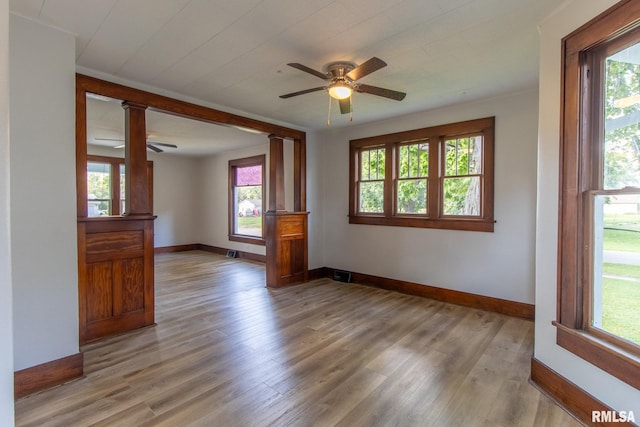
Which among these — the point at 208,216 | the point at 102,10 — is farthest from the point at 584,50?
the point at 208,216

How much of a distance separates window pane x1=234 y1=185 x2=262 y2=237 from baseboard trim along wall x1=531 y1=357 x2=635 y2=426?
5873mm

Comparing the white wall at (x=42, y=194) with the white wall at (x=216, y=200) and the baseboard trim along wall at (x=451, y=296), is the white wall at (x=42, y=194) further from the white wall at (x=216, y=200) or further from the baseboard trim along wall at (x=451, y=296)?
the white wall at (x=216, y=200)

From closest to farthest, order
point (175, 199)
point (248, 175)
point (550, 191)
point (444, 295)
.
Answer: point (550, 191) < point (444, 295) < point (248, 175) < point (175, 199)

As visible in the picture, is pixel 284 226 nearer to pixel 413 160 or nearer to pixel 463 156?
pixel 413 160

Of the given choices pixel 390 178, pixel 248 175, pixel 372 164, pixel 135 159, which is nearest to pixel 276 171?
pixel 372 164

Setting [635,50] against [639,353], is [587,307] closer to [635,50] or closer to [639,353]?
[639,353]

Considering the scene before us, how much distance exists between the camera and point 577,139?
6.60 ft

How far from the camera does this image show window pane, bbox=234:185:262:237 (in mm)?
7379

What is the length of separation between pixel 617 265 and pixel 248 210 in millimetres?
6766

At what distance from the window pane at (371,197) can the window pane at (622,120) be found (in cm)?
322

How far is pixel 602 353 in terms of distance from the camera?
1.81m

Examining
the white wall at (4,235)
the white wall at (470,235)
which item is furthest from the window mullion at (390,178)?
the white wall at (4,235)

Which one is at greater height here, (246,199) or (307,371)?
(246,199)

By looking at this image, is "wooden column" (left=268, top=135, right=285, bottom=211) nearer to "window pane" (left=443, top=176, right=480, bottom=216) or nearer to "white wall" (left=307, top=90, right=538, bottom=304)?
"white wall" (left=307, top=90, right=538, bottom=304)
